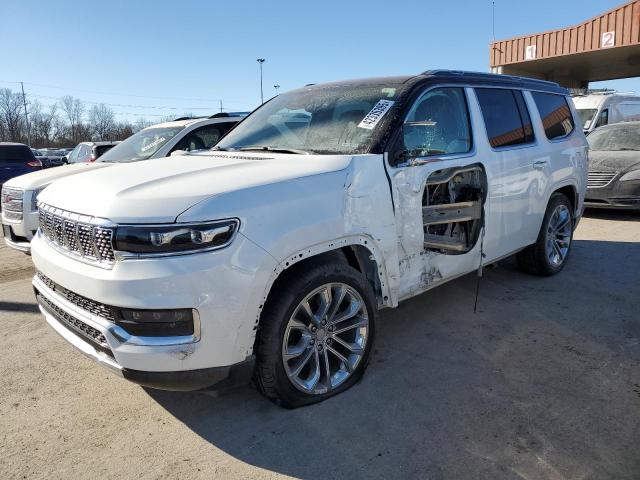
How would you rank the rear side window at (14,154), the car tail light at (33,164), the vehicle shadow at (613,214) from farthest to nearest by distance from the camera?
the car tail light at (33,164) < the rear side window at (14,154) < the vehicle shadow at (613,214)

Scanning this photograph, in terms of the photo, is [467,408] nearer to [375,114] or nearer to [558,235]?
[375,114]

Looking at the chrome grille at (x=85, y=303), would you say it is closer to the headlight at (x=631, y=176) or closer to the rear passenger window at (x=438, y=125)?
the rear passenger window at (x=438, y=125)

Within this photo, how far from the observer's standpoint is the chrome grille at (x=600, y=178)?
28.5ft

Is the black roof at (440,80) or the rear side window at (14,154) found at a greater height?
the black roof at (440,80)

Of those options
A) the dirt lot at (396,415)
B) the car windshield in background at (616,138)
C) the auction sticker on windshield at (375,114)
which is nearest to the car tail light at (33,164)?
the dirt lot at (396,415)

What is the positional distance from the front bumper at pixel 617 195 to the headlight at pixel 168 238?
830 centimetres

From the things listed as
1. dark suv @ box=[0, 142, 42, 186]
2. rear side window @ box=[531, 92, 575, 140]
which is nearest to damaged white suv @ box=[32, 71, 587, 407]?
rear side window @ box=[531, 92, 575, 140]

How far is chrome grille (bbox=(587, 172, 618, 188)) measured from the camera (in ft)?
28.5

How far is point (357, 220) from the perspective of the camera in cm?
299

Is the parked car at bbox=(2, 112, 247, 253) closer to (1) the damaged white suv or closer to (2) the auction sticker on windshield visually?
(1) the damaged white suv

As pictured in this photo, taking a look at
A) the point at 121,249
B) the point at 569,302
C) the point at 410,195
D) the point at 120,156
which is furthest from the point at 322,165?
the point at 120,156

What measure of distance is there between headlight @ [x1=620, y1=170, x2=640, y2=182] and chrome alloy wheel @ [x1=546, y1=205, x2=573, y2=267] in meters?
3.82

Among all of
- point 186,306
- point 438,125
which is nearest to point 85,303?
point 186,306

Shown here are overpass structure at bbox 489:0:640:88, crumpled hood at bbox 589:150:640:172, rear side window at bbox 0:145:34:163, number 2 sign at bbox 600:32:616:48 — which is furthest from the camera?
number 2 sign at bbox 600:32:616:48
